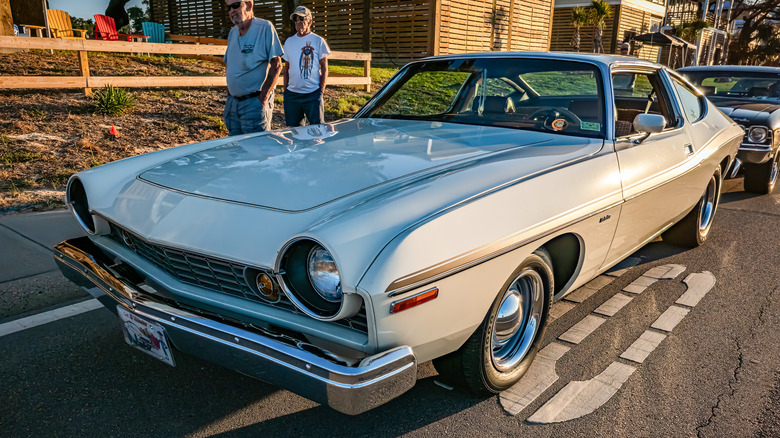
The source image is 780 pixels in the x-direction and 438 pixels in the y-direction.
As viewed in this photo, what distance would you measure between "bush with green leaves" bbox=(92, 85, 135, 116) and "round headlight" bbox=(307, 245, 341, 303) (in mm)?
6446

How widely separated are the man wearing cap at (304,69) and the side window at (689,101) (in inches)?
117

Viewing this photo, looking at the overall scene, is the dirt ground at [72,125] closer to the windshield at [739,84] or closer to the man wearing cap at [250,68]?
the man wearing cap at [250,68]

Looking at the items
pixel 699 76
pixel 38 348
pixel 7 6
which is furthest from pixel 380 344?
pixel 7 6

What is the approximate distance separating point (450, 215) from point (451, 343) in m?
0.44

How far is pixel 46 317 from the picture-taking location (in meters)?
3.13

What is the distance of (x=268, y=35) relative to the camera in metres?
4.71

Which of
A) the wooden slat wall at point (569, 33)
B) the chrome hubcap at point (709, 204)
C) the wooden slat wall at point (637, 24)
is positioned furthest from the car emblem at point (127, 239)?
the wooden slat wall at point (637, 24)

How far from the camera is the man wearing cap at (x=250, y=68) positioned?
4.69 meters


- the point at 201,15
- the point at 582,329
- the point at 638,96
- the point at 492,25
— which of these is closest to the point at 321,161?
the point at 582,329

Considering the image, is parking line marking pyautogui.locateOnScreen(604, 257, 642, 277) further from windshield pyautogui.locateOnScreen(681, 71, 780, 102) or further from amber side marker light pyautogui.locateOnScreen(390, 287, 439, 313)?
windshield pyautogui.locateOnScreen(681, 71, 780, 102)

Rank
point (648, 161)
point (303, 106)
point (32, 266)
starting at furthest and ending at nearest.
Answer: point (303, 106) < point (32, 266) < point (648, 161)

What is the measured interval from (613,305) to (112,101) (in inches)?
252

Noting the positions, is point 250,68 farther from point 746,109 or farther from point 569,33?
point 569,33

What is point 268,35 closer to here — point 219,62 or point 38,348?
point 38,348
